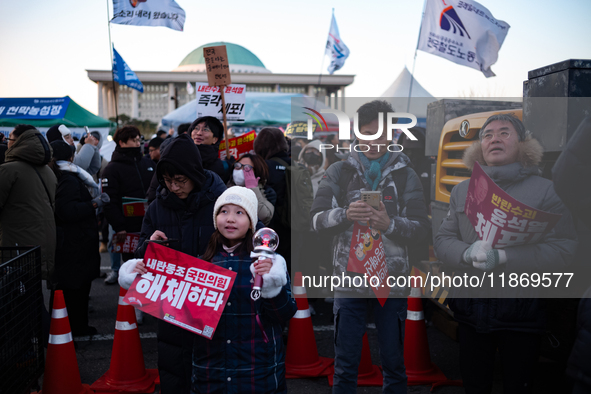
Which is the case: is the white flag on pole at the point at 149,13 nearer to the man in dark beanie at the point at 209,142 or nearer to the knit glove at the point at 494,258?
the man in dark beanie at the point at 209,142

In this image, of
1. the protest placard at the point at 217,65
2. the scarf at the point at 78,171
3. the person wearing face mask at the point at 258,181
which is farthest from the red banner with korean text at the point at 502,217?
the protest placard at the point at 217,65

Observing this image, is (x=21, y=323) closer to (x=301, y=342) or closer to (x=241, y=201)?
(x=241, y=201)

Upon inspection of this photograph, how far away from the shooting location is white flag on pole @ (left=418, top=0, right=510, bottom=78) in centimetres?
757

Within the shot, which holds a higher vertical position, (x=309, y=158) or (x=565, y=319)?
(x=309, y=158)

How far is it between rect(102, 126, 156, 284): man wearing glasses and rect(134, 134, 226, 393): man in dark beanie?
95.7 inches

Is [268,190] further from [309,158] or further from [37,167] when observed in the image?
[37,167]

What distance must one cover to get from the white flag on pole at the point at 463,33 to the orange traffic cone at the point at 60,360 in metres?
6.75

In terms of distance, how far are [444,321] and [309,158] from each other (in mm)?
2347

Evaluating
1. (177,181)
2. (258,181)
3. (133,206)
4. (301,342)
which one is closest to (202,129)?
(258,181)

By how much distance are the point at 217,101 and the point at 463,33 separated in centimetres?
420

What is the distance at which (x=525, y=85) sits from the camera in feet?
9.93

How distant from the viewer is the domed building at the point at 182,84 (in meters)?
75.3

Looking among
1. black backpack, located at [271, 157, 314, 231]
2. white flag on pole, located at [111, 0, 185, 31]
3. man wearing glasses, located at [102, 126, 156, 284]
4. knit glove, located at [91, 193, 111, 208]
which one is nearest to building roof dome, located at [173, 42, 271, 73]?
white flag on pole, located at [111, 0, 185, 31]

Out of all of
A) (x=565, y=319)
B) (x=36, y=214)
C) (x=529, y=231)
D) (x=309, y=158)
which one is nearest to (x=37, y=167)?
A: (x=36, y=214)
